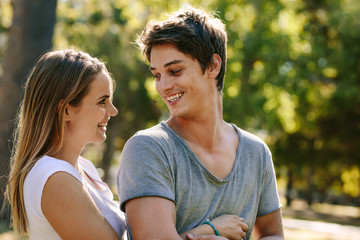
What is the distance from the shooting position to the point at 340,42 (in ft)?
67.8

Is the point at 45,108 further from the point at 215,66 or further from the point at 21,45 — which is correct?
the point at 21,45

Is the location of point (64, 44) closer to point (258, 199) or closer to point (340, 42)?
point (340, 42)

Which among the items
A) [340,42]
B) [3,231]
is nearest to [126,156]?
[3,231]

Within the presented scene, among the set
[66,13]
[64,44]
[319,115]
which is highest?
[66,13]

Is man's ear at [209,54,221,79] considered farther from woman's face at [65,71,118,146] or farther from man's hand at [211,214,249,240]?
man's hand at [211,214,249,240]

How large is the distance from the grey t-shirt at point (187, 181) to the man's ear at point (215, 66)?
46 centimetres

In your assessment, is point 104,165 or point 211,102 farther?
point 104,165

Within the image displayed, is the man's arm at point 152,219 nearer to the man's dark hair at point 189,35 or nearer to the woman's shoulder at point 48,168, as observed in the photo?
the woman's shoulder at point 48,168

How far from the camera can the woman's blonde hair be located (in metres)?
2.55

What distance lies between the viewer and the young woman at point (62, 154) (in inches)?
91.7

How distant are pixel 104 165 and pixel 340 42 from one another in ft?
46.1

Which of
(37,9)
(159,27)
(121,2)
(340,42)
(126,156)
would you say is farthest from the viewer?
(121,2)

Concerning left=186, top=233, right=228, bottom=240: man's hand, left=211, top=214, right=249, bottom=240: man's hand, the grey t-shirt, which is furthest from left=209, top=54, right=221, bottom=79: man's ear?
left=186, top=233, right=228, bottom=240: man's hand

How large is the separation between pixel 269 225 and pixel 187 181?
73cm
